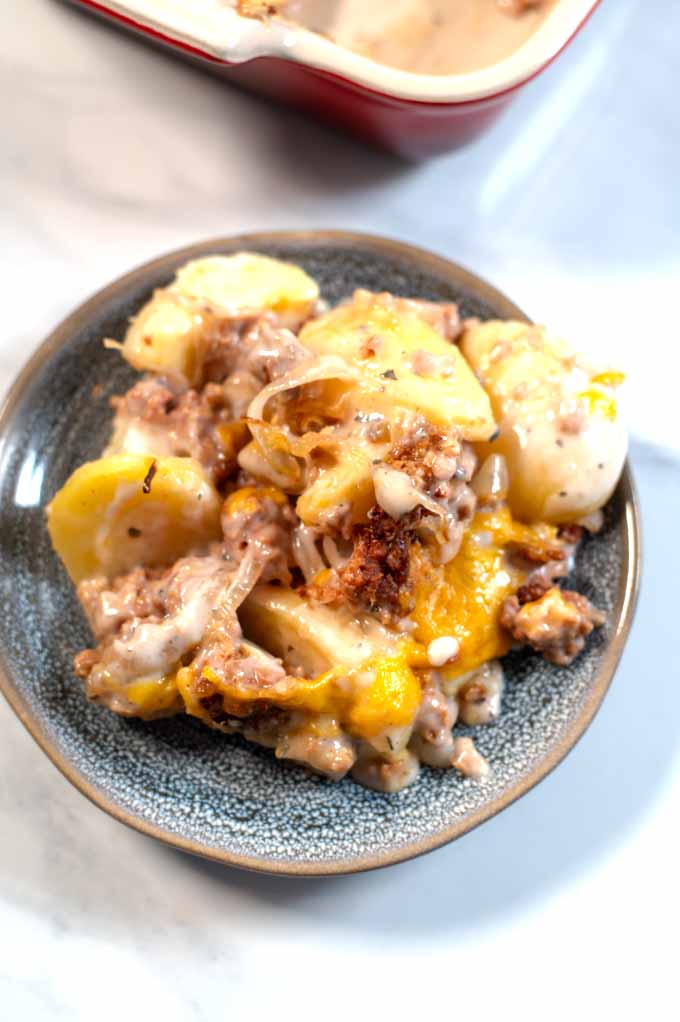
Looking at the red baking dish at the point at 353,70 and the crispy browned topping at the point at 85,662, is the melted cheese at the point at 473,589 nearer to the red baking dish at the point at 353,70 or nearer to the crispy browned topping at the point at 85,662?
the crispy browned topping at the point at 85,662

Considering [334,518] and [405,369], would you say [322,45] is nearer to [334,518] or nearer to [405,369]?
[405,369]

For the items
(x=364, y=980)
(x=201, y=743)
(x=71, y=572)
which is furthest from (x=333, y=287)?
(x=364, y=980)

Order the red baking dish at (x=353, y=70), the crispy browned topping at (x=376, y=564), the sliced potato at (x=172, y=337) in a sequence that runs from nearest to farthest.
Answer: the crispy browned topping at (x=376, y=564) → the red baking dish at (x=353, y=70) → the sliced potato at (x=172, y=337)

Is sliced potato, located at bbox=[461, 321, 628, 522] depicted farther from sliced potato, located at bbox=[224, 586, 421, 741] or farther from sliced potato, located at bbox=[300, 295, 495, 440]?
sliced potato, located at bbox=[224, 586, 421, 741]

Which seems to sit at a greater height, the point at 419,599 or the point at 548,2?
the point at 548,2

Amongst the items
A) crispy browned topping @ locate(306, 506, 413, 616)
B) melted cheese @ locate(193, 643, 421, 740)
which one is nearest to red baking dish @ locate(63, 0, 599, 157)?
crispy browned topping @ locate(306, 506, 413, 616)

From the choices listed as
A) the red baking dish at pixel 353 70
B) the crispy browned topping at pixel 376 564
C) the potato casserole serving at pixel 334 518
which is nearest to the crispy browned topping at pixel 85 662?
the potato casserole serving at pixel 334 518

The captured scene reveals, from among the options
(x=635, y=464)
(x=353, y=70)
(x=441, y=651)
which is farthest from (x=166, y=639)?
(x=635, y=464)

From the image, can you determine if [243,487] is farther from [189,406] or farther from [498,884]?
[498,884]
